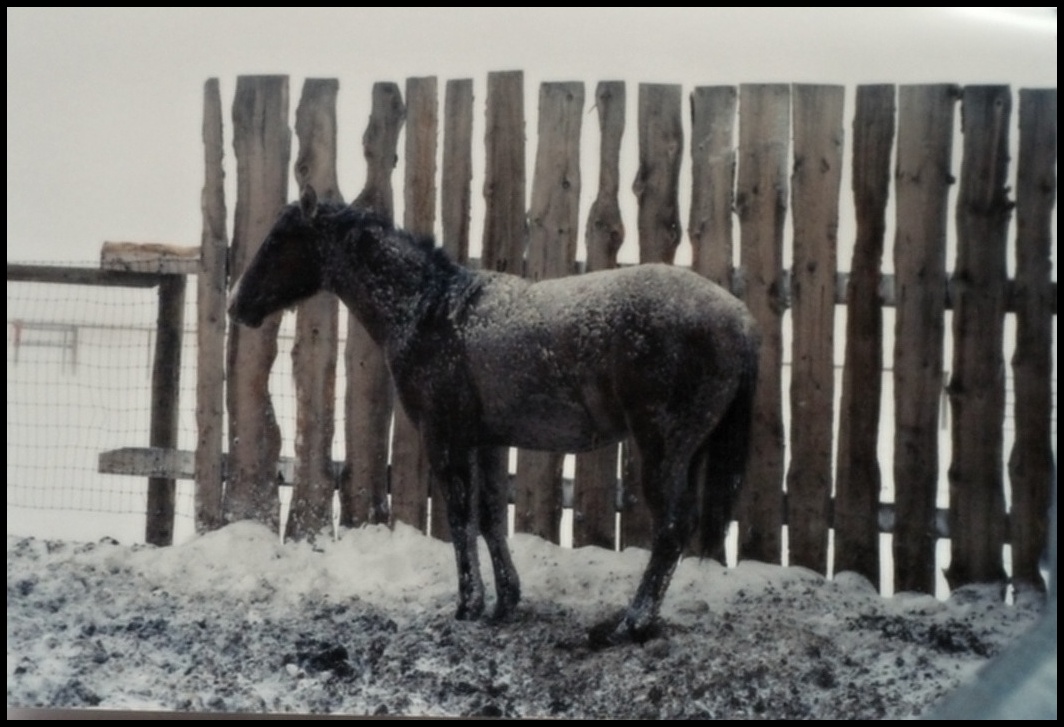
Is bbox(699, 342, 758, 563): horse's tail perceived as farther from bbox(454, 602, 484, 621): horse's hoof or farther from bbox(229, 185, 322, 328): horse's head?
bbox(229, 185, 322, 328): horse's head

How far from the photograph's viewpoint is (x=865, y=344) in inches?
92.0

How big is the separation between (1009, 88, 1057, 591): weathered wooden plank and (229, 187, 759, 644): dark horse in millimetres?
631

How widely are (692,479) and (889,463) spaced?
1.61 feet

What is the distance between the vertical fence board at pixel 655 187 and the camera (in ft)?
7.72

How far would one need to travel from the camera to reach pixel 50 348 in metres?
2.47

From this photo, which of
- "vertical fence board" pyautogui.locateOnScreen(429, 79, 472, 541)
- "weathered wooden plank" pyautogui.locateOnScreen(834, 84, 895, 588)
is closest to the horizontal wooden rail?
"vertical fence board" pyautogui.locateOnScreen(429, 79, 472, 541)

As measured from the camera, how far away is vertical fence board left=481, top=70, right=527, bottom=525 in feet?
7.92

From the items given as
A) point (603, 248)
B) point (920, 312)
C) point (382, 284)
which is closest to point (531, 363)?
point (603, 248)

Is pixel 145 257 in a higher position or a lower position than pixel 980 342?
higher

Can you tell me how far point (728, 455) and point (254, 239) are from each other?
50.4 inches

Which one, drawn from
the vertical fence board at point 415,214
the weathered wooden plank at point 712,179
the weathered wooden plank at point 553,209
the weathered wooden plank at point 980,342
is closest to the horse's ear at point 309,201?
the vertical fence board at point 415,214

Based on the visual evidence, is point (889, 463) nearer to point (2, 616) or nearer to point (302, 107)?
point (302, 107)

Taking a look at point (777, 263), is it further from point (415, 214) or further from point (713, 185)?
point (415, 214)

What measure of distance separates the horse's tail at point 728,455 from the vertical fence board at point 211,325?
1214 mm
